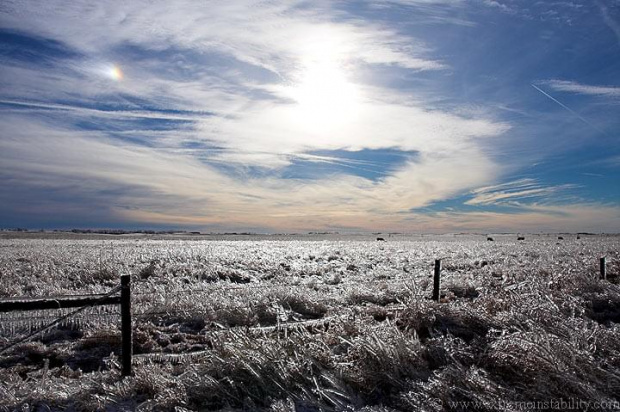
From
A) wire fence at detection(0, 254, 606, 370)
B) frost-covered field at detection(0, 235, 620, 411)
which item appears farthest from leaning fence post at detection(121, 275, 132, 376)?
frost-covered field at detection(0, 235, 620, 411)

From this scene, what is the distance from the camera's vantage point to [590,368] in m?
4.84

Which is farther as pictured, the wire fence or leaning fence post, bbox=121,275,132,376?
the wire fence

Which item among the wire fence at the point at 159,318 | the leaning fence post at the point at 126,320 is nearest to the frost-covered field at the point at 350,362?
the wire fence at the point at 159,318

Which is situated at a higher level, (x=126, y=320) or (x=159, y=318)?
(x=126, y=320)

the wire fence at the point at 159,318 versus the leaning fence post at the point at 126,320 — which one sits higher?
the leaning fence post at the point at 126,320

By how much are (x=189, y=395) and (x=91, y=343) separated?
16.6 feet

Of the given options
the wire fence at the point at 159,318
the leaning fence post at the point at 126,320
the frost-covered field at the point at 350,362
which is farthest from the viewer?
the wire fence at the point at 159,318

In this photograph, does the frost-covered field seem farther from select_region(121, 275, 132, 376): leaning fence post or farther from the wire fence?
select_region(121, 275, 132, 376): leaning fence post

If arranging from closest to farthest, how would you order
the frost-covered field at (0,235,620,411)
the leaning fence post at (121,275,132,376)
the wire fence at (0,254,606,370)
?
the frost-covered field at (0,235,620,411) < the leaning fence post at (121,275,132,376) < the wire fence at (0,254,606,370)

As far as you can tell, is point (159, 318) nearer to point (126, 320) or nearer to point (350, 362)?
point (126, 320)

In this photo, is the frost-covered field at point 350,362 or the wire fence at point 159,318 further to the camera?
the wire fence at point 159,318

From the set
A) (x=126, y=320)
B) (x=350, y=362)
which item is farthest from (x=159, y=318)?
(x=350, y=362)

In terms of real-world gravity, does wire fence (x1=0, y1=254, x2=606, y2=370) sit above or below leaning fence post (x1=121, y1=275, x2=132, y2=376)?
below

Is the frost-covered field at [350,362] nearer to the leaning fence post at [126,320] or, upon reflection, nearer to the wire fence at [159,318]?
the wire fence at [159,318]
